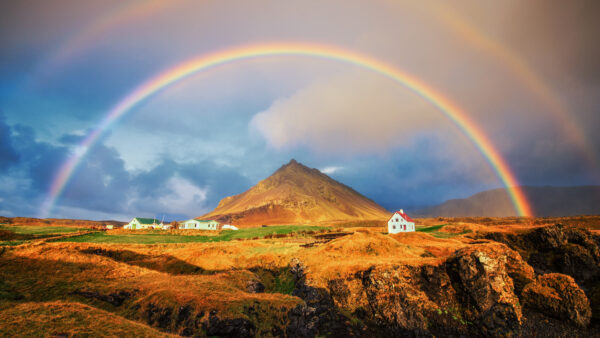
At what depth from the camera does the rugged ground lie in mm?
13773

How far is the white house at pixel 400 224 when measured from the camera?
80.8 m

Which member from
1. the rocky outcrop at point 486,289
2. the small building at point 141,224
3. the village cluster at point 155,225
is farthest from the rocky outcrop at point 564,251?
the small building at point 141,224

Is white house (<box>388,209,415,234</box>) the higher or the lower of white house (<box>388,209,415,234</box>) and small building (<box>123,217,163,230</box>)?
the higher

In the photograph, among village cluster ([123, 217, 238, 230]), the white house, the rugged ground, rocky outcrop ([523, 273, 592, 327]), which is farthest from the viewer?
village cluster ([123, 217, 238, 230])

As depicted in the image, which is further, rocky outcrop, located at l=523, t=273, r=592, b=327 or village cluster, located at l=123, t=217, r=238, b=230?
village cluster, located at l=123, t=217, r=238, b=230

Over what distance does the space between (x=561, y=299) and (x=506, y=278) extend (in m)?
4.26

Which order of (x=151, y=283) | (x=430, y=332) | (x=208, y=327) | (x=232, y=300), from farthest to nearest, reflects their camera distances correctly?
1. (x=430, y=332)
2. (x=151, y=283)
3. (x=232, y=300)
4. (x=208, y=327)

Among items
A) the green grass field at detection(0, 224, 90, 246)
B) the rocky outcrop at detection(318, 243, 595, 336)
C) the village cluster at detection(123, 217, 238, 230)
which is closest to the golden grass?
the rocky outcrop at detection(318, 243, 595, 336)

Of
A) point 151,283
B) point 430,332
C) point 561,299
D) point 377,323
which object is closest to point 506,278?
point 561,299

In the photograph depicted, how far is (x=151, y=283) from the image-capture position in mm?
17969

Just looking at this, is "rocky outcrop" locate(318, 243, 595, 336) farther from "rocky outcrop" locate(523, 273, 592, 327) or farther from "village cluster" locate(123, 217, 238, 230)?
"village cluster" locate(123, 217, 238, 230)

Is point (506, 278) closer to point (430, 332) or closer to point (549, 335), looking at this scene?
point (549, 335)

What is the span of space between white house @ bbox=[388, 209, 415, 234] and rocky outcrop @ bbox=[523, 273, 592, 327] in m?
59.9

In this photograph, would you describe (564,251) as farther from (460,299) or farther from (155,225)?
(155,225)
